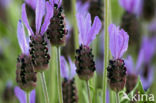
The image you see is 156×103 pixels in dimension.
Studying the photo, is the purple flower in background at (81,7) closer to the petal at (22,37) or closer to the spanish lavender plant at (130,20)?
the spanish lavender plant at (130,20)

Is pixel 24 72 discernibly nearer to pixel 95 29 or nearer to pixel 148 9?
pixel 95 29

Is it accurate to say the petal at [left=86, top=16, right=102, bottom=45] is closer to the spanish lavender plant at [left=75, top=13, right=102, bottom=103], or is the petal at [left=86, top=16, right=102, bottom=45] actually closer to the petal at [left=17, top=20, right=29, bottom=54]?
the spanish lavender plant at [left=75, top=13, right=102, bottom=103]

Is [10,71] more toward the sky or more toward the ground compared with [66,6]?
more toward the ground

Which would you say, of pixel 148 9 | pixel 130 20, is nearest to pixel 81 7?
pixel 130 20

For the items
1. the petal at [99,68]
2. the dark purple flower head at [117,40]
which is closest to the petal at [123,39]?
the dark purple flower head at [117,40]

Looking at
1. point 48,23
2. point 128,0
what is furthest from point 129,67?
point 48,23

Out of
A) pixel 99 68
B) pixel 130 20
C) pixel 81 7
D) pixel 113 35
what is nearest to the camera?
pixel 113 35

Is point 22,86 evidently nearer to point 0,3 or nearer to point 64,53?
point 64,53
